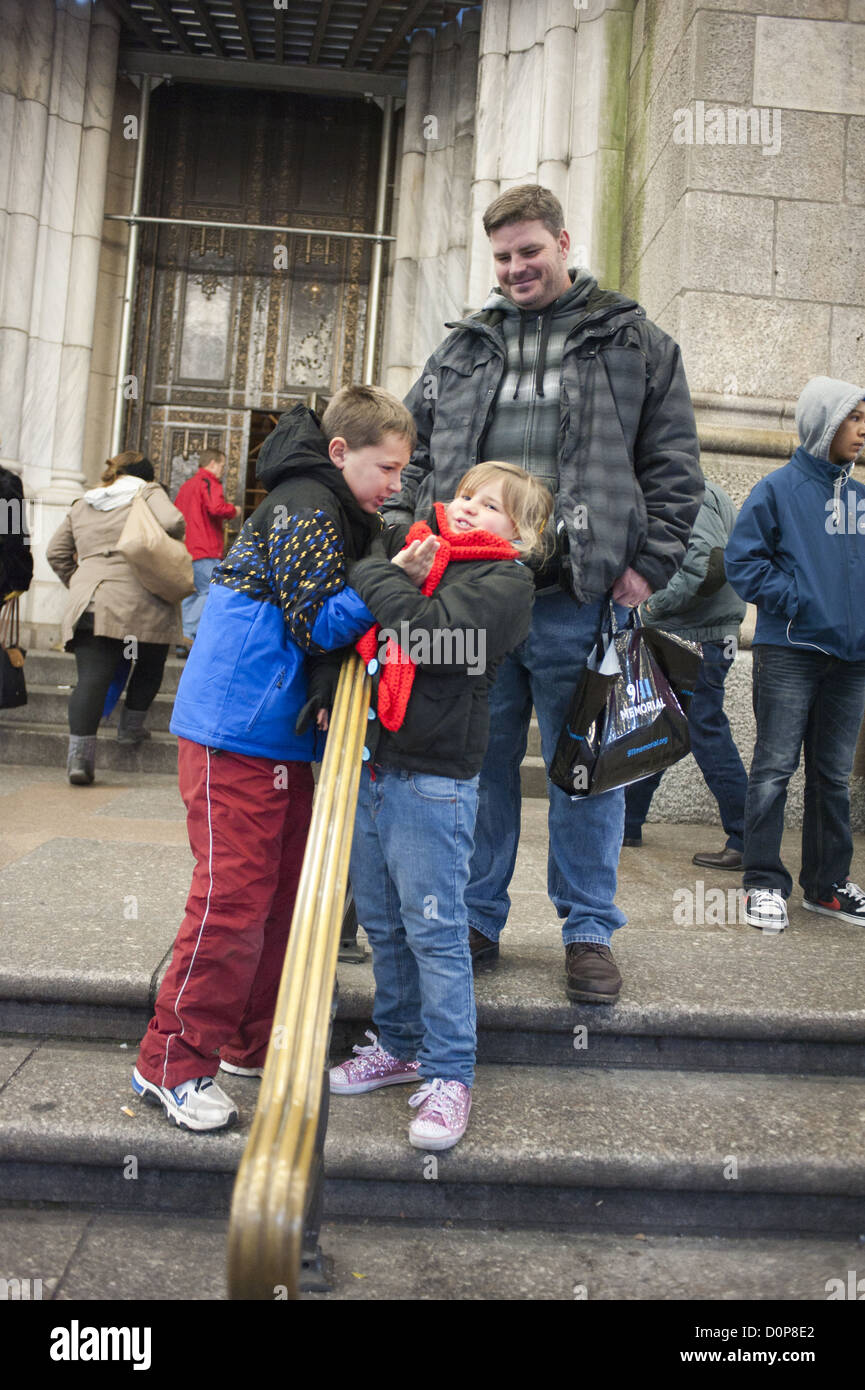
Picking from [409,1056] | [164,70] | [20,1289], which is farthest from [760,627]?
[164,70]

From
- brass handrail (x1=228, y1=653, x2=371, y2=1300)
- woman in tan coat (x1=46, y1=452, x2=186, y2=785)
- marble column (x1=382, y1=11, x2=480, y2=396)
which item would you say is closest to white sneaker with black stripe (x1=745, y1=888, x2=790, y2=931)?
brass handrail (x1=228, y1=653, x2=371, y2=1300)

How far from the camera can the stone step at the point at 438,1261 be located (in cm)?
217

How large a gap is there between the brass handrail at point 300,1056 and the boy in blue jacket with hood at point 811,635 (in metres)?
2.11

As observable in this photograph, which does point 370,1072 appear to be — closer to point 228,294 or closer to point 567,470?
point 567,470

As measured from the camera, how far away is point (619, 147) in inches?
301

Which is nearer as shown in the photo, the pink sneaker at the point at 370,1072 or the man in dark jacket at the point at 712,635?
the pink sneaker at the point at 370,1072

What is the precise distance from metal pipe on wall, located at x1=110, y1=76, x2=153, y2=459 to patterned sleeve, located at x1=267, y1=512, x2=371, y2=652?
7913mm

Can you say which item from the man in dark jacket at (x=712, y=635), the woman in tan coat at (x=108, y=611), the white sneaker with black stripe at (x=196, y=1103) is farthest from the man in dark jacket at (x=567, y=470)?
the woman in tan coat at (x=108, y=611)

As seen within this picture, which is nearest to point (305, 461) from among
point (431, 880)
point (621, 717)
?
point (431, 880)

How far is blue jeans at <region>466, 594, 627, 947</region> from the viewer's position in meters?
2.92

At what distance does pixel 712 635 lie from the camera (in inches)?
193

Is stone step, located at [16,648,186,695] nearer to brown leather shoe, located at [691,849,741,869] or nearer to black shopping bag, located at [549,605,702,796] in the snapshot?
brown leather shoe, located at [691,849,741,869]

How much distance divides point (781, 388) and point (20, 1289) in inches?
213

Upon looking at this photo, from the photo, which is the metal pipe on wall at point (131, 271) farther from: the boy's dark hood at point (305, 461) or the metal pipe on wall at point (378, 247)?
the boy's dark hood at point (305, 461)
